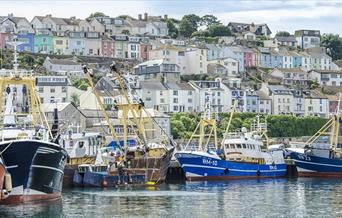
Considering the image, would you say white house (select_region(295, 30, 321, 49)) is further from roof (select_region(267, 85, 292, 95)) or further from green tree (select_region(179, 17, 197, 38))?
roof (select_region(267, 85, 292, 95))

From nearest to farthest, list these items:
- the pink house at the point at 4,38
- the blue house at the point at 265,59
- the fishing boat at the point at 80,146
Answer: the fishing boat at the point at 80,146 < the pink house at the point at 4,38 < the blue house at the point at 265,59

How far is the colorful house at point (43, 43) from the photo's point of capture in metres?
127

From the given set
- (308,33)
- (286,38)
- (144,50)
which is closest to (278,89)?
(144,50)

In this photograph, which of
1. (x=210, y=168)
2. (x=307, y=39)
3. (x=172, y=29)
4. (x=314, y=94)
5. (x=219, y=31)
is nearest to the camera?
(x=210, y=168)

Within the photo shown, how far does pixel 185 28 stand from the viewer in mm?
167625

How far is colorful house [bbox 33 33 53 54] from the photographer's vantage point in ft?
417

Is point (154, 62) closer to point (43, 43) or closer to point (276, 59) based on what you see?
point (43, 43)

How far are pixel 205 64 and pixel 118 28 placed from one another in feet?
75.0

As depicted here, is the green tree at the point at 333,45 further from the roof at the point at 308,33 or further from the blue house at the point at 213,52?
the blue house at the point at 213,52

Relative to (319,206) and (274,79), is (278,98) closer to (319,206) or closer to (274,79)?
(274,79)

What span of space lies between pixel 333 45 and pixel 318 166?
4124 inches

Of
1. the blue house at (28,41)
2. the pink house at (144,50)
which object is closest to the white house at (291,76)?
the pink house at (144,50)

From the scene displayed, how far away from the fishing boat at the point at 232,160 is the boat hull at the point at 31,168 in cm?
1965

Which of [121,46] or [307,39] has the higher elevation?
[307,39]
